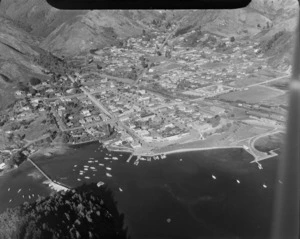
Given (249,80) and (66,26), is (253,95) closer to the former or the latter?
(249,80)

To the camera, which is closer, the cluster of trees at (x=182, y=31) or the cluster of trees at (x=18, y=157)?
the cluster of trees at (x=18, y=157)

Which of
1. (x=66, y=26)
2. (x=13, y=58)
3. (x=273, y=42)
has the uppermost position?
(x=66, y=26)

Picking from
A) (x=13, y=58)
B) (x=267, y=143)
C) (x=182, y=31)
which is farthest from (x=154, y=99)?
(x=182, y=31)

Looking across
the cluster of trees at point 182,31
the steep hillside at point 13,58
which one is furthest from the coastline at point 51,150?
the cluster of trees at point 182,31

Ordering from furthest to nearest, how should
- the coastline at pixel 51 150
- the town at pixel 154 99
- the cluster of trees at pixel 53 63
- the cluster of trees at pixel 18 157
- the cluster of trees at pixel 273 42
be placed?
1. the cluster of trees at pixel 273 42
2. the cluster of trees at pixel 53 63
3. the town at pixel 154 99
4. the coastline at pixel 51 150
5. the cluster of trees at pixel 18 157

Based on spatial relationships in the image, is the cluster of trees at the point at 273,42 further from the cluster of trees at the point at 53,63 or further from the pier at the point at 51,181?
the pier at the point at 51,181

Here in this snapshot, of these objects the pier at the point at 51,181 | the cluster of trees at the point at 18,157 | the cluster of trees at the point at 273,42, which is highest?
the cluster of trees at the point at 273,42

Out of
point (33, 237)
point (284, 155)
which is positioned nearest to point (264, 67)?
point (33, 237)
